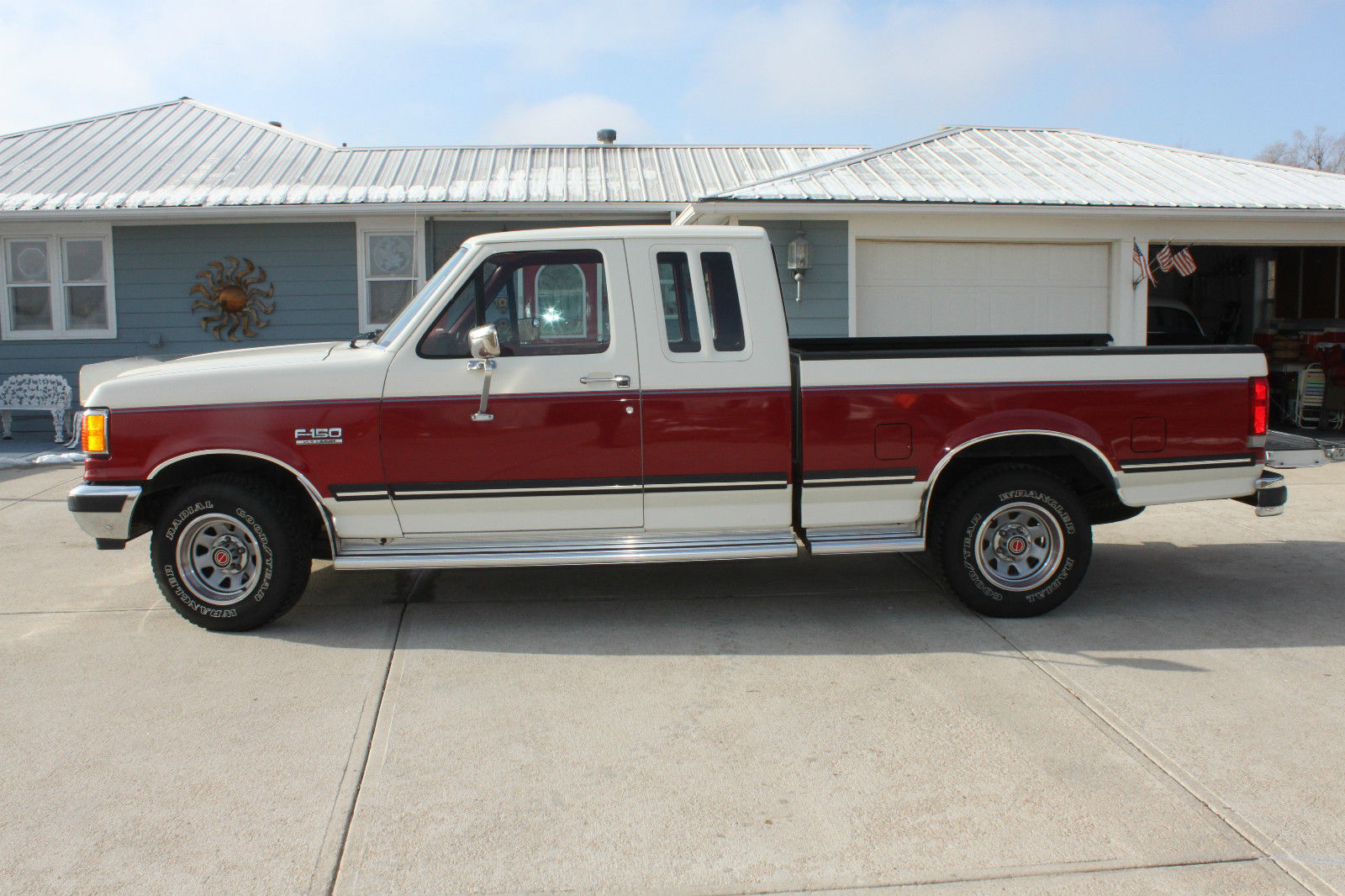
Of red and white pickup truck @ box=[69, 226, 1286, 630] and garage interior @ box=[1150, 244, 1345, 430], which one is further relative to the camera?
garage interior @ box=[1150, 244, 1345, 430]

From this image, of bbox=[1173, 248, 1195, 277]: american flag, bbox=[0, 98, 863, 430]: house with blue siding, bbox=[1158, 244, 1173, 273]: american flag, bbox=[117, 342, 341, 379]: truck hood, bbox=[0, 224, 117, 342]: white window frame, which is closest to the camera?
bbox=[117, 342, 341, 379]: truck hood

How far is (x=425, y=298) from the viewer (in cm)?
524

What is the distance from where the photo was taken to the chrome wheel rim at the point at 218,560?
5.17 meters

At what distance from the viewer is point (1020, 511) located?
17.7ft

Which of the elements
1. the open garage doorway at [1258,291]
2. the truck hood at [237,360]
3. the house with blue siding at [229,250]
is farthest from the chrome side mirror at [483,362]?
the open garage doorway at [1258,291]

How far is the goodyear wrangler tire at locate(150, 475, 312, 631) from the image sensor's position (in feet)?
16.8

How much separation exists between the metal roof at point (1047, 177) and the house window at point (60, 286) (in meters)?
8.34

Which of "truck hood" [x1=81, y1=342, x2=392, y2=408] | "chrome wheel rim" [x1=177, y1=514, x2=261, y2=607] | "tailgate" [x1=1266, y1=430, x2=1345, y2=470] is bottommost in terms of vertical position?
"chrome wheel rim" [x1=177, y1=514, x2=261, y2=607]

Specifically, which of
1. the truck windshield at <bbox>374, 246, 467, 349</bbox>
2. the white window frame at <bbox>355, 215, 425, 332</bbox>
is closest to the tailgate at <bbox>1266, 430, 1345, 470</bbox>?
the truck windshield at <bbox>374, 246, 467, 349</bbox>

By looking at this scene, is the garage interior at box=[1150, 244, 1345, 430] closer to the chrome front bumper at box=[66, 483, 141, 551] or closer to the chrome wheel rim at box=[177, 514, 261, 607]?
the chrome wheel rim at box=[177, 514, 261, 607]

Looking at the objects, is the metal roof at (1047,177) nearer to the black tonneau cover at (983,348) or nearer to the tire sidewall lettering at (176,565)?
the black tonneau cover at (983,348)

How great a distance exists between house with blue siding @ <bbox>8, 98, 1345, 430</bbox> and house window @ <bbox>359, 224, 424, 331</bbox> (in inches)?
1.0

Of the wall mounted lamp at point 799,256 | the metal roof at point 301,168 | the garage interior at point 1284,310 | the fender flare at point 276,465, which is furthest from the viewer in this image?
the garage interior at point 1284,310

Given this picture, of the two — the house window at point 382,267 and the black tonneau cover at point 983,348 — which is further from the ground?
the house window at point 382,267
